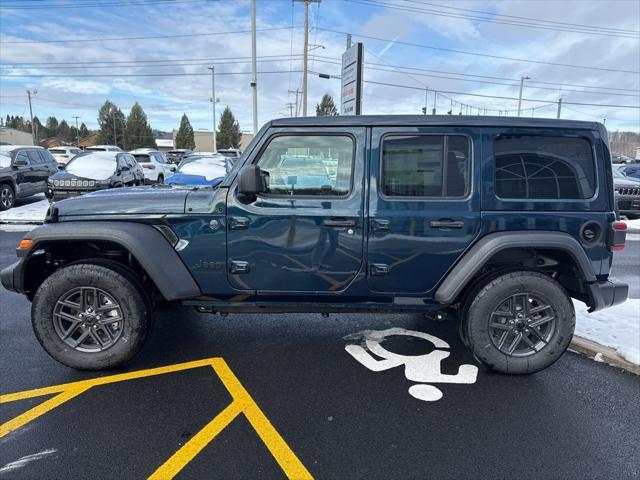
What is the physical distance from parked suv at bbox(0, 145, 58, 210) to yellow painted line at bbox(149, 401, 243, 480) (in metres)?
12.1

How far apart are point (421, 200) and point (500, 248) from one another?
66cm

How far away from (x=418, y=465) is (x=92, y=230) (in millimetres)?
2674

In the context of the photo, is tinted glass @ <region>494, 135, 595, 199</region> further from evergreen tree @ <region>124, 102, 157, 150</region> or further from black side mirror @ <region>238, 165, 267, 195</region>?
evergreen tree @ <region>124, 102, 157, 150</region>

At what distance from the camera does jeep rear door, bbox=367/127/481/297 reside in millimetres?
3217

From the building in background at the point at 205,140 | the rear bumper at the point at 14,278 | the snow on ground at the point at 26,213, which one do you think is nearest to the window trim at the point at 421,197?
the rear bumper at the point at 14,278

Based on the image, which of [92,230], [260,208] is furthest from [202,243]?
[92,230]

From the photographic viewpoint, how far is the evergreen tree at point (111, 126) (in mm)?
77812

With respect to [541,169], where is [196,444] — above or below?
below

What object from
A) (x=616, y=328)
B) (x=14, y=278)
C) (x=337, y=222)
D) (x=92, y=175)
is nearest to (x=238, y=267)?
(x=337, y=222)

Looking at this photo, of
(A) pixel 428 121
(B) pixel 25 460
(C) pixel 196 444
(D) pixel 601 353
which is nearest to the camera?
(B) pixel 25 460

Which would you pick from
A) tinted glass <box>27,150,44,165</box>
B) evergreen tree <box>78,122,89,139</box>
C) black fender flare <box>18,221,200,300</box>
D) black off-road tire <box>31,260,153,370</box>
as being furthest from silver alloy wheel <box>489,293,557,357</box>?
evergreen tree <box>78,122,89,139</box>

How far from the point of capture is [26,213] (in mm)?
11555

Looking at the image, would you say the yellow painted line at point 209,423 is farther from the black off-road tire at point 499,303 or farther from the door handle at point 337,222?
the black off-road tire at point 499,303

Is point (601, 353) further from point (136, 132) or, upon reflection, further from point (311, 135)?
point (136, 132)
